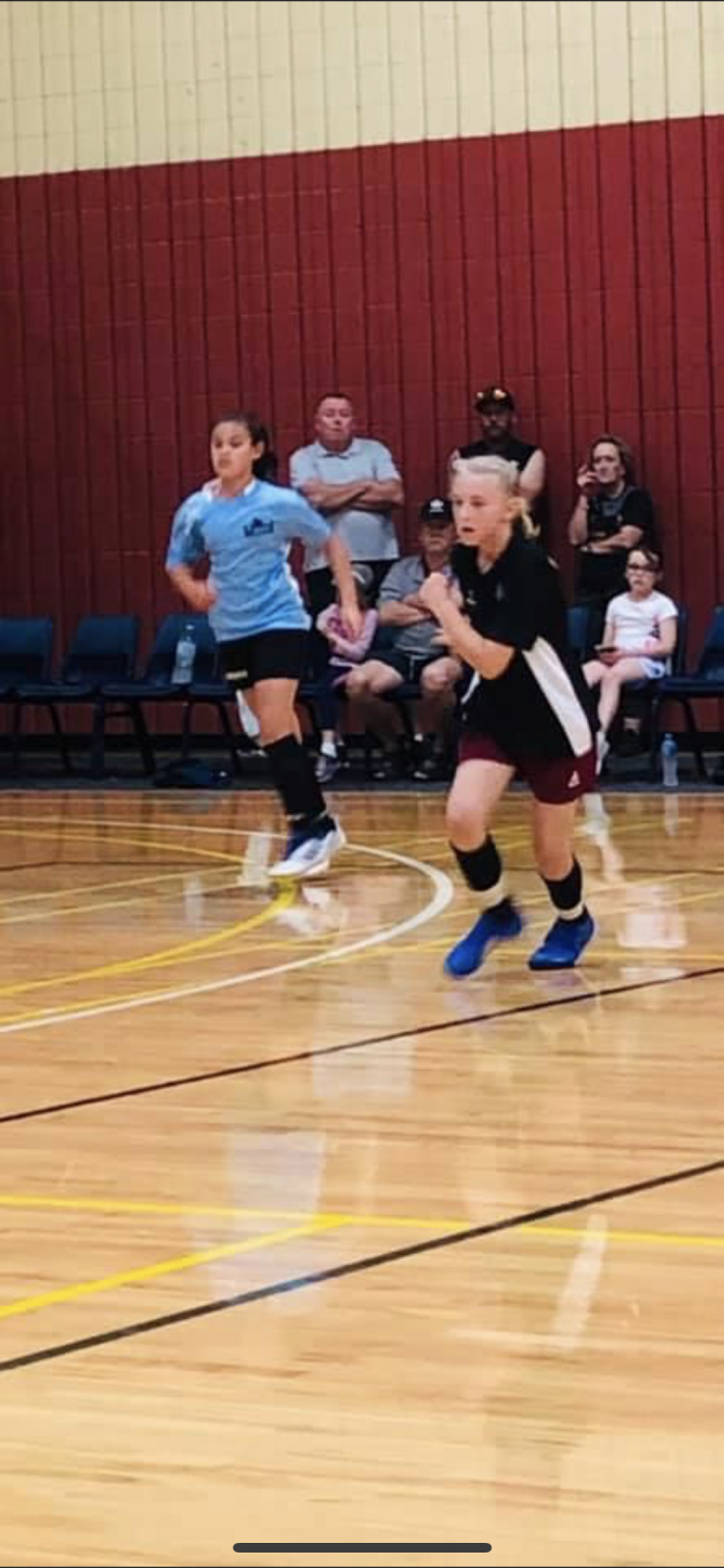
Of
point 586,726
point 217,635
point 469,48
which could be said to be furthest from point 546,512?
point 586,726

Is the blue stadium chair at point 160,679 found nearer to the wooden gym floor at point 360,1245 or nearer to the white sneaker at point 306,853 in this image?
the white sneaker at point 306,853

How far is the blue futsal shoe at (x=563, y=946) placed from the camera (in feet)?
24.3

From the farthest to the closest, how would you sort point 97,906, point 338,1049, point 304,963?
point 97,906
point 304,963
point 338,1049

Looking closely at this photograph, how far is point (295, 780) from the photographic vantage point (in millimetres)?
9727

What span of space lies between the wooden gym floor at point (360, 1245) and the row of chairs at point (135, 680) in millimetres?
4922

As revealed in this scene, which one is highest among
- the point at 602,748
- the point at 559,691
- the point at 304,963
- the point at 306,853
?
the point at 559,691

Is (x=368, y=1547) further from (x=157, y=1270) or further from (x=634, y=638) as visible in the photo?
(x=634, y=638)

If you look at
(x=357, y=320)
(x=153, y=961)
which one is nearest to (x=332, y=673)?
(x=357, y=320)

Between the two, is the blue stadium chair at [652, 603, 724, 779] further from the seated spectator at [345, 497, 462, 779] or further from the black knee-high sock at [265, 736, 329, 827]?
the black knee-high sock at [265, 736, 329, 827]

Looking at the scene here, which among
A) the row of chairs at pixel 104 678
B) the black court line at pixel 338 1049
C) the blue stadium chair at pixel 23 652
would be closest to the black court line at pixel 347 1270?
the black court line at pixel 338 1049

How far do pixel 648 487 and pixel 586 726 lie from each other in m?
7.39

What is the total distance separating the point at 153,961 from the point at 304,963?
0.48 m

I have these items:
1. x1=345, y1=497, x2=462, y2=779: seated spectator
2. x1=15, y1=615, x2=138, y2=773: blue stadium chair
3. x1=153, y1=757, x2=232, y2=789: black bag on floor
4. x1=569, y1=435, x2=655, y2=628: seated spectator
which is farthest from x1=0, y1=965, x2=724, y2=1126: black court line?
x1=15, y1=615, x2=138, y2=773: blue stadium chair

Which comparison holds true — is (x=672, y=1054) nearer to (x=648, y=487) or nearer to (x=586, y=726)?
(x=586, y=726)
